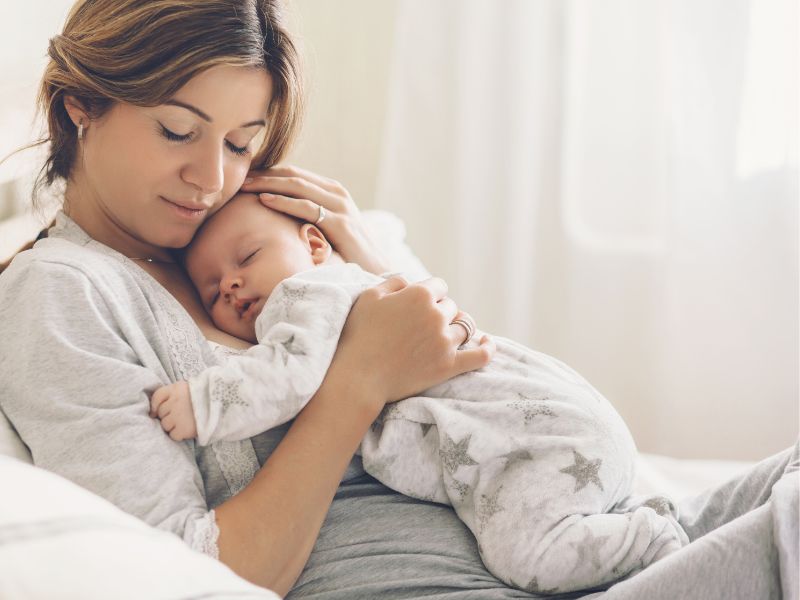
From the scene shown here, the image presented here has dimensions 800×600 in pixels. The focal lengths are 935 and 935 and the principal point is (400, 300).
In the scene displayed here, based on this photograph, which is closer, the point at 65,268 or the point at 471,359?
the point at 65,268

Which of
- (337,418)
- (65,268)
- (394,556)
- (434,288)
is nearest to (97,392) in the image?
(65,268)

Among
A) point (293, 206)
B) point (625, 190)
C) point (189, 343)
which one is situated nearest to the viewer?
point (189, 343)

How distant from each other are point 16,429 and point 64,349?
0.12 metres

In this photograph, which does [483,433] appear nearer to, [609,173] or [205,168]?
[205,168]

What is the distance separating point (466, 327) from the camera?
51.5 inches

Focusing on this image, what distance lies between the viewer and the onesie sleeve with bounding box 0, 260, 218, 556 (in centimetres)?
101

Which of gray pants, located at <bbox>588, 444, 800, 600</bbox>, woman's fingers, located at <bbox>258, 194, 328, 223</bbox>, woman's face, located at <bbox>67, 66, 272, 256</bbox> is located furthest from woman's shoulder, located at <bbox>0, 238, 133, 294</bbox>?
gray pants, located at <bbox>588, 444, 800, 600</bbox>

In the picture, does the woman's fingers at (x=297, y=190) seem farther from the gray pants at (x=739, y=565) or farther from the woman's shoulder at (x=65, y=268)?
the gray pants at (x=739, y=565)

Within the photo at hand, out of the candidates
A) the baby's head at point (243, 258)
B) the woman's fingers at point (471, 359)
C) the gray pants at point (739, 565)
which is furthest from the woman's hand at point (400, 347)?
the gray pants at point (739, 565)

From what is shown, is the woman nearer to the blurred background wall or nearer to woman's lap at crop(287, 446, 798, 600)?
woman's lap at crop(287, 446, 798, 600)

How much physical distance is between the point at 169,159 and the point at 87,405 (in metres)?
0.36

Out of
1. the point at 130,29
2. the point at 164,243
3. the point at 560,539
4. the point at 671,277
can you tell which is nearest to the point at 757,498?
the point at 560,539

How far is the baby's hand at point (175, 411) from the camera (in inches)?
41.7

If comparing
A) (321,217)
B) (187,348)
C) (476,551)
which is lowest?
(476,551)
